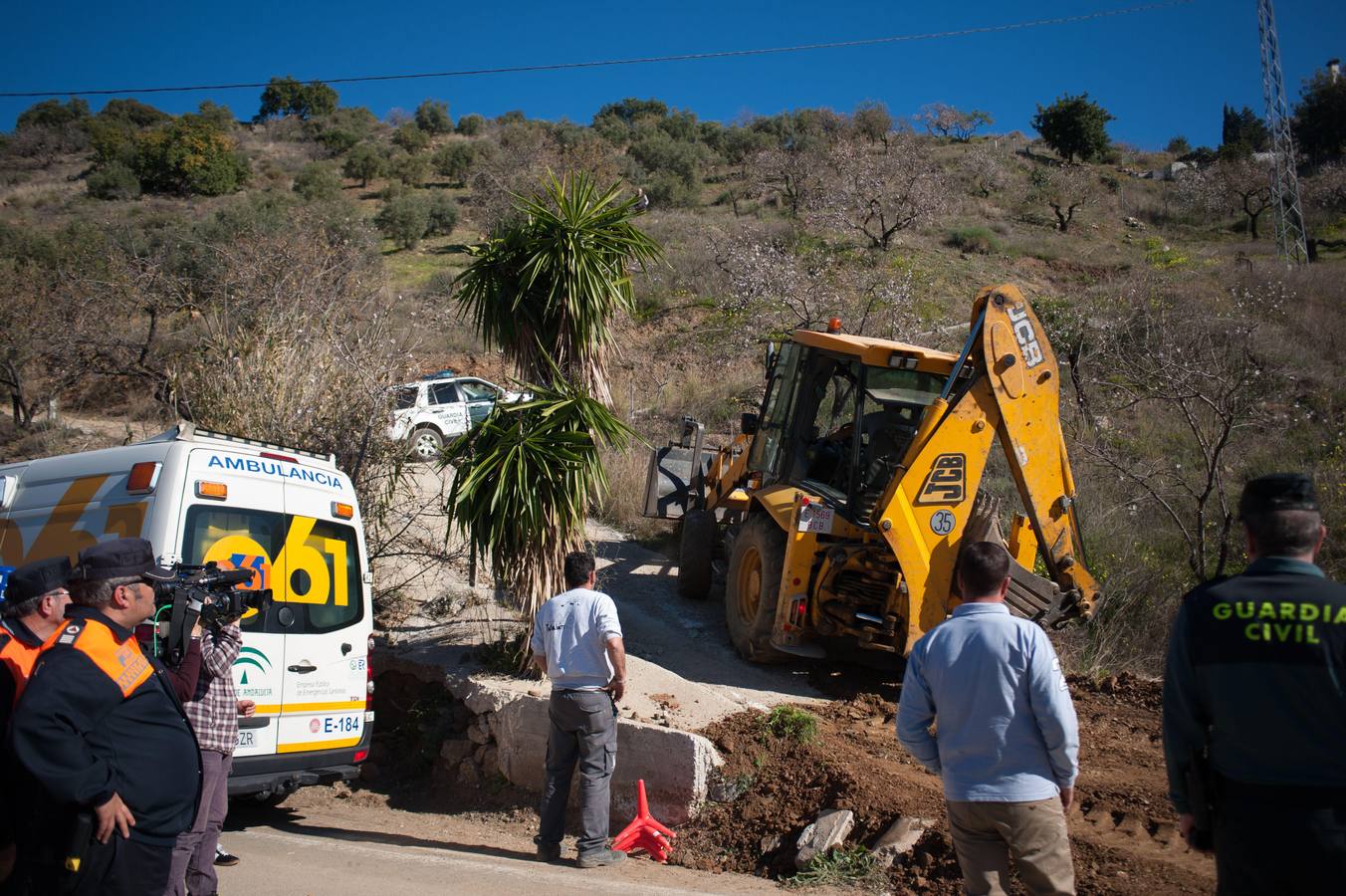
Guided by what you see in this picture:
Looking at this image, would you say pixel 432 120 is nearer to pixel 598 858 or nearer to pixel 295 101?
pixel 295 101

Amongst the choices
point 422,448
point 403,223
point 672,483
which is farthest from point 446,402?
point 403,223

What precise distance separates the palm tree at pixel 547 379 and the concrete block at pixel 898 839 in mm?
3462

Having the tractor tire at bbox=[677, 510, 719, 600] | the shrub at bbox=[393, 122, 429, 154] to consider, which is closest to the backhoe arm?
the tractor tire at bbox=[677, 510, 719, 600]

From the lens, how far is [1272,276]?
859 inches

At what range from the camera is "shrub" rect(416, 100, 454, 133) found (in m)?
59.6

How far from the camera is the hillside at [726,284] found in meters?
10.8

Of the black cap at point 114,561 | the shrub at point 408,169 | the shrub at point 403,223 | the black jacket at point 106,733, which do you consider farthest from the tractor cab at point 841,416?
the shrub at point 408,169

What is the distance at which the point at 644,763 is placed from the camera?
6984mm

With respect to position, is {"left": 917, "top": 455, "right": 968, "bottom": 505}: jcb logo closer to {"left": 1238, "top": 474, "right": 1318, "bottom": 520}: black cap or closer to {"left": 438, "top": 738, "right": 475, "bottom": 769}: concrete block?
{"left": 1238, "top": 474, "right": 1318, "bottom": 520}: black cap

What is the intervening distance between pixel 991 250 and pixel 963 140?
23.0 m

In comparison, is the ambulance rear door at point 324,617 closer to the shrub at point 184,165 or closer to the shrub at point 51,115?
the shrub at point 184,165

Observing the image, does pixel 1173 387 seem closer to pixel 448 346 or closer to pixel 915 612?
pixel 915 612

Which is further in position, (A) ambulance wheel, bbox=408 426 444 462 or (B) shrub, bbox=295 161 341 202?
(B) shrub, bbox=295 161 341 202

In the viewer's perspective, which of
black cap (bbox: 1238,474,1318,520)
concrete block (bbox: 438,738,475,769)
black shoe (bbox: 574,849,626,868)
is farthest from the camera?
concrete block (bbox: 438,738,475,769)
